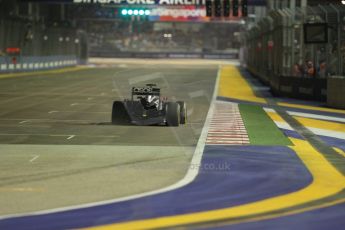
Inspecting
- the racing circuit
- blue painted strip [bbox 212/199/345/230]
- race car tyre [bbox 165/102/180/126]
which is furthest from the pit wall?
blue painted strip [bbox 212/199/345/230]

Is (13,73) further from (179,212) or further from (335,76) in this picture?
(179,212)

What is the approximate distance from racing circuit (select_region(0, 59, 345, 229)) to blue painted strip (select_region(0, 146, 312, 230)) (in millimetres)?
14

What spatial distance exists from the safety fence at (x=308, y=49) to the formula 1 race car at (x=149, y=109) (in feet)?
33.6

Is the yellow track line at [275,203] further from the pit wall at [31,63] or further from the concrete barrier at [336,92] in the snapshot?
the pit wall at [31,63]

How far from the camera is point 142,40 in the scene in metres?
115

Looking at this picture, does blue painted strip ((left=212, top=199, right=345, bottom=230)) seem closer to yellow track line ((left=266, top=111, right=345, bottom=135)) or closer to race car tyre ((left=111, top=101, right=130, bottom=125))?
yellow track line ((left=266, top=111, right=345, bottom=135))

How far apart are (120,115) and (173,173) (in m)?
6.99

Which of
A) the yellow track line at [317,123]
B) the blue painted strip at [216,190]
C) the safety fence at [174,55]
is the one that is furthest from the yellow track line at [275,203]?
the safety fence at [174,55]

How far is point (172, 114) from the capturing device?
16.3 meters

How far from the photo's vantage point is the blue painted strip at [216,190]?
7.20m

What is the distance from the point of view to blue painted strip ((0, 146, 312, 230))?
23.6 feet

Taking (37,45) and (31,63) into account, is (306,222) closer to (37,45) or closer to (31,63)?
(31,63)

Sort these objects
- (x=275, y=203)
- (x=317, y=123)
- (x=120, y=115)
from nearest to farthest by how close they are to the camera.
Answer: (x=275, y=203)
(x=120, y=115)
(x=317, y=123)

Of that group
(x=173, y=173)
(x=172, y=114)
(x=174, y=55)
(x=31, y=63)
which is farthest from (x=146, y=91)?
(x=174, y=55)
